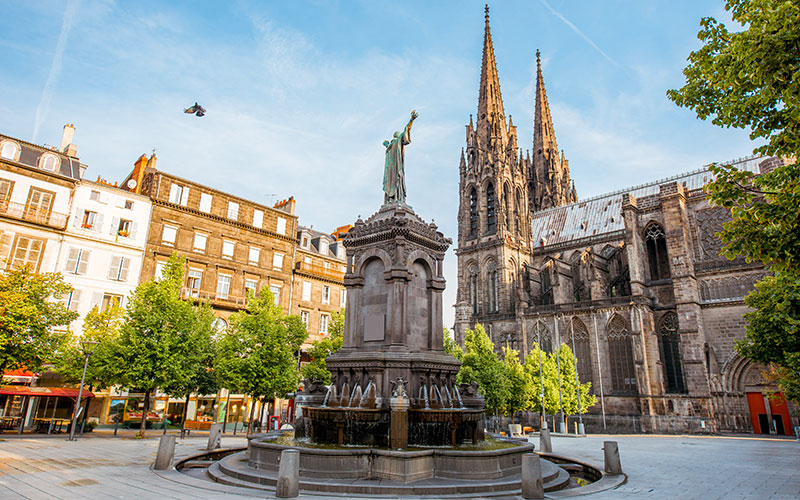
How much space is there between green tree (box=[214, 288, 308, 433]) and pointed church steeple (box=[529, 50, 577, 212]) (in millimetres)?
58819

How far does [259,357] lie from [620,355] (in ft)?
116

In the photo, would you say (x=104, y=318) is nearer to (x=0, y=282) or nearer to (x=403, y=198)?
(x=0, y=282)

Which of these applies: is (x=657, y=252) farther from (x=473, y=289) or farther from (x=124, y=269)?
(x=124, y=269)

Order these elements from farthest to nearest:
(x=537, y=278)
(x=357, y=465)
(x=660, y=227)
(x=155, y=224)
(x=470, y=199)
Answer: (x=470, y=199)
(x=537, y=278)
(x=660, y=227)
(x=155, y=224)
(x=357, y=465)

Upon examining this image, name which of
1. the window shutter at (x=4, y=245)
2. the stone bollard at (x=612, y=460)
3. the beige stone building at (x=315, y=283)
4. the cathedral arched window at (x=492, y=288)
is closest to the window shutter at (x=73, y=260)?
the window shutter at (x=4, y=245)

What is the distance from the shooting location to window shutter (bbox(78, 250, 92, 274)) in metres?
30.7

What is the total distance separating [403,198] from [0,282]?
18.3 m

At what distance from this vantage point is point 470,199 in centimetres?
6419

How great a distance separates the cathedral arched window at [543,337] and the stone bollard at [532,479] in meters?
43.5

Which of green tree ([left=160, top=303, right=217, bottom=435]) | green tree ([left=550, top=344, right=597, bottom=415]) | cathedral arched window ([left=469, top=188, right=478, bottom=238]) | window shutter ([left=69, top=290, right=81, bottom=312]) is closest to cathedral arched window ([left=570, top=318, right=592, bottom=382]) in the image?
green tree ([left=550, top=344, right=597, bottom=415])

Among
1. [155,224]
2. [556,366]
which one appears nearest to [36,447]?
[155,224]

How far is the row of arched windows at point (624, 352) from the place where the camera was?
145 feet

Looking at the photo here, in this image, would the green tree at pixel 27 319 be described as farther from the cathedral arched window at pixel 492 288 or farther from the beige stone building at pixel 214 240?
the cathedral arched window at pixel 492 288

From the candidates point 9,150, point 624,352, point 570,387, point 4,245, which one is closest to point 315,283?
point 4,245
